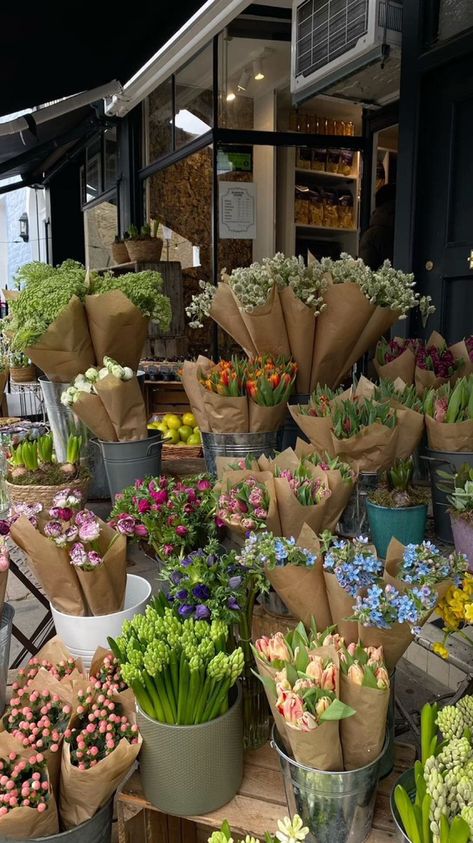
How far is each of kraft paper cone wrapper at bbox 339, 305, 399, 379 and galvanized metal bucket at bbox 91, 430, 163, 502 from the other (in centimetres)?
70

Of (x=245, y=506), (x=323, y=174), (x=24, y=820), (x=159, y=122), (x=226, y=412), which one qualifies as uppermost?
(x=159, y=122)

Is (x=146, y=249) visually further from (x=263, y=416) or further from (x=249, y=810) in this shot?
(x=249, y=810)

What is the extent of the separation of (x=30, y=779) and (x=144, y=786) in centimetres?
19

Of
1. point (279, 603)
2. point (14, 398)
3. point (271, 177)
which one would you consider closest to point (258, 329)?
point (279, 603)

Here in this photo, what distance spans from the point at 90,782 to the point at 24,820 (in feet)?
0.32

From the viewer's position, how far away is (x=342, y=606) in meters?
1.05

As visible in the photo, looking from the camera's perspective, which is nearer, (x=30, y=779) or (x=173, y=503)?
(x=30, y=779)

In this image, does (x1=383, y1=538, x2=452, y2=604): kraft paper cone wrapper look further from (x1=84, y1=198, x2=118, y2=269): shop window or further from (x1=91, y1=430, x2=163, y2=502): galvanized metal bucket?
(x1=84, y1=198, x2=118, y2=269): shop window

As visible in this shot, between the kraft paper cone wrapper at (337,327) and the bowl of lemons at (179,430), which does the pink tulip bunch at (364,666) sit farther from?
the bowl of lemons at (179,430)

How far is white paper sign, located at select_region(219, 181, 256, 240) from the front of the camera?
17.9 ft

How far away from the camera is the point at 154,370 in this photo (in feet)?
14.9

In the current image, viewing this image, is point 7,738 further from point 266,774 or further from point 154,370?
point 154,370

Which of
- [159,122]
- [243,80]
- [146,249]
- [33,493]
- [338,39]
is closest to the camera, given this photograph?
[33,493]

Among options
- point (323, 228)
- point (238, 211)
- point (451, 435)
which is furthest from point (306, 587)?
point (323, 228)
